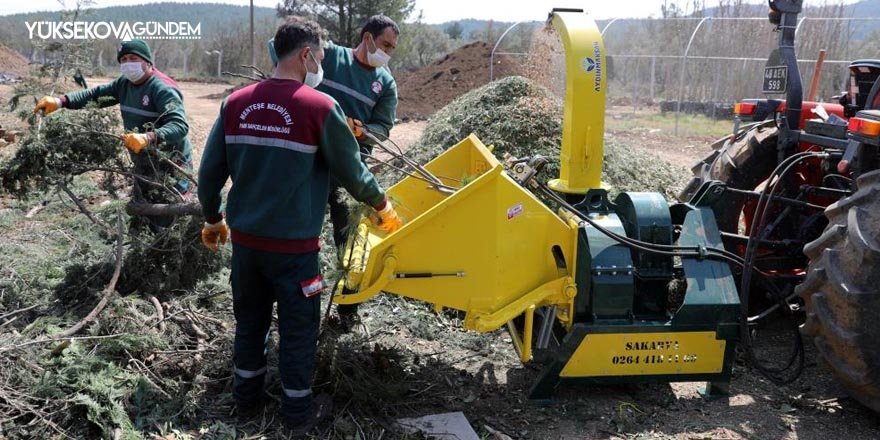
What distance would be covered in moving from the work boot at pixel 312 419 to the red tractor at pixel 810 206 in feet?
7.14

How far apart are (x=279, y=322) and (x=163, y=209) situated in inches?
65.4

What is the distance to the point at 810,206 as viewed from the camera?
4230 millimetres

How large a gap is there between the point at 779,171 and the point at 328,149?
270 cm

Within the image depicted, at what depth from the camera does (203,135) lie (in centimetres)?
1313

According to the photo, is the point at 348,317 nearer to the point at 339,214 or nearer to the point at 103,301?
the point at 339,214

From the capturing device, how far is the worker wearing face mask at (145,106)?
15.7 ft

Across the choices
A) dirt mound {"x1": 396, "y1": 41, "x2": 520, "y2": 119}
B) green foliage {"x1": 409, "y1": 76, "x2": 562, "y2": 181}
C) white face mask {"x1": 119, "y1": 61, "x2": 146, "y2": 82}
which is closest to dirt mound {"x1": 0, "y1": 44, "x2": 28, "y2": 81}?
dirt mound {"x1": 396, "y1": 41, "x2": 520, "y2": 119}

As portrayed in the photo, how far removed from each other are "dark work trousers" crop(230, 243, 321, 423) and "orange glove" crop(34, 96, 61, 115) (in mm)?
2433

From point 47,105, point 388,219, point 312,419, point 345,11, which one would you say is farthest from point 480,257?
point 345,11

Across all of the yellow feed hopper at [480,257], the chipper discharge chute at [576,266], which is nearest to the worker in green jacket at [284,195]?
the yellow feed hopper at [480,257]

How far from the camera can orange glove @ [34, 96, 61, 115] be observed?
16.0ft

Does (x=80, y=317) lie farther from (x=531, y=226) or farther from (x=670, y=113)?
(x=670, y=113)

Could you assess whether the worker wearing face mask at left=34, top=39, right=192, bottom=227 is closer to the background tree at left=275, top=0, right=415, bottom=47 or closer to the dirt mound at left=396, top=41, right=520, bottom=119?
the dirt mound at left=396, top=41, right=520, bottom=119
